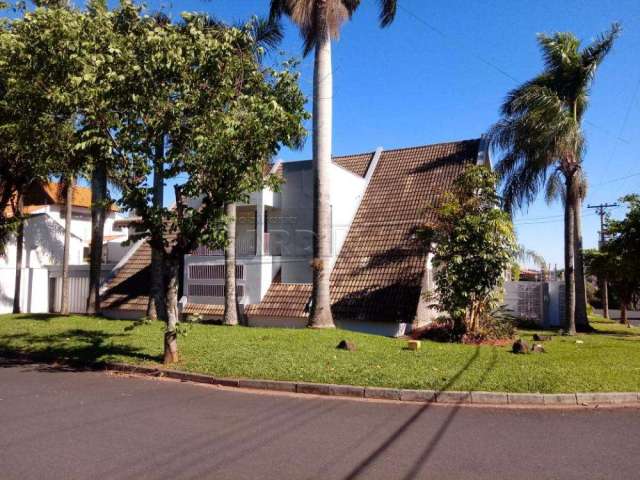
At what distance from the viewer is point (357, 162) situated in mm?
24469

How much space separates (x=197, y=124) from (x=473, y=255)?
7910 mm

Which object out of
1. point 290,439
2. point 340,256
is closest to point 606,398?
point 290,439

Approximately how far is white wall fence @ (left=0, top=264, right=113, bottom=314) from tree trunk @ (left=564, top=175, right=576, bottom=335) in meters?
18.1

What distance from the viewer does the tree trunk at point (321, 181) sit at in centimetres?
1580

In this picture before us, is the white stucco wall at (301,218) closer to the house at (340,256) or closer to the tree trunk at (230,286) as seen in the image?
the house at (340,256)

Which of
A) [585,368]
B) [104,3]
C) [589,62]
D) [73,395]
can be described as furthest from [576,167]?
[73,395]

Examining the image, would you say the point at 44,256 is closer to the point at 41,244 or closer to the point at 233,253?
the point at 41,244

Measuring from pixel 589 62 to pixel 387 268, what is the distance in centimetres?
939

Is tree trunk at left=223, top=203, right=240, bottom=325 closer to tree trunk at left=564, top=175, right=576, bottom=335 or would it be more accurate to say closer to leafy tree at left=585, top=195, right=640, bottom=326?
tree trunk at left=564, top=175, right=576, bottom=335

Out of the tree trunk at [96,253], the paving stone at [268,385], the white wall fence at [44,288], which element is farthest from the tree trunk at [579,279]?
the white wall fence at [44,288]

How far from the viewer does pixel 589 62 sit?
731 inches

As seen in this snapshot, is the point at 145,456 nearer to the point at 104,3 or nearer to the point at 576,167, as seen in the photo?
the point at 104,3

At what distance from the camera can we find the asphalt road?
5500 millimetres

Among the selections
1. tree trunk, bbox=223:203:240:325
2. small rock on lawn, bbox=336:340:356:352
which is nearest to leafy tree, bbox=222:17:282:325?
tree trunk, bbox=223:203:240:325
